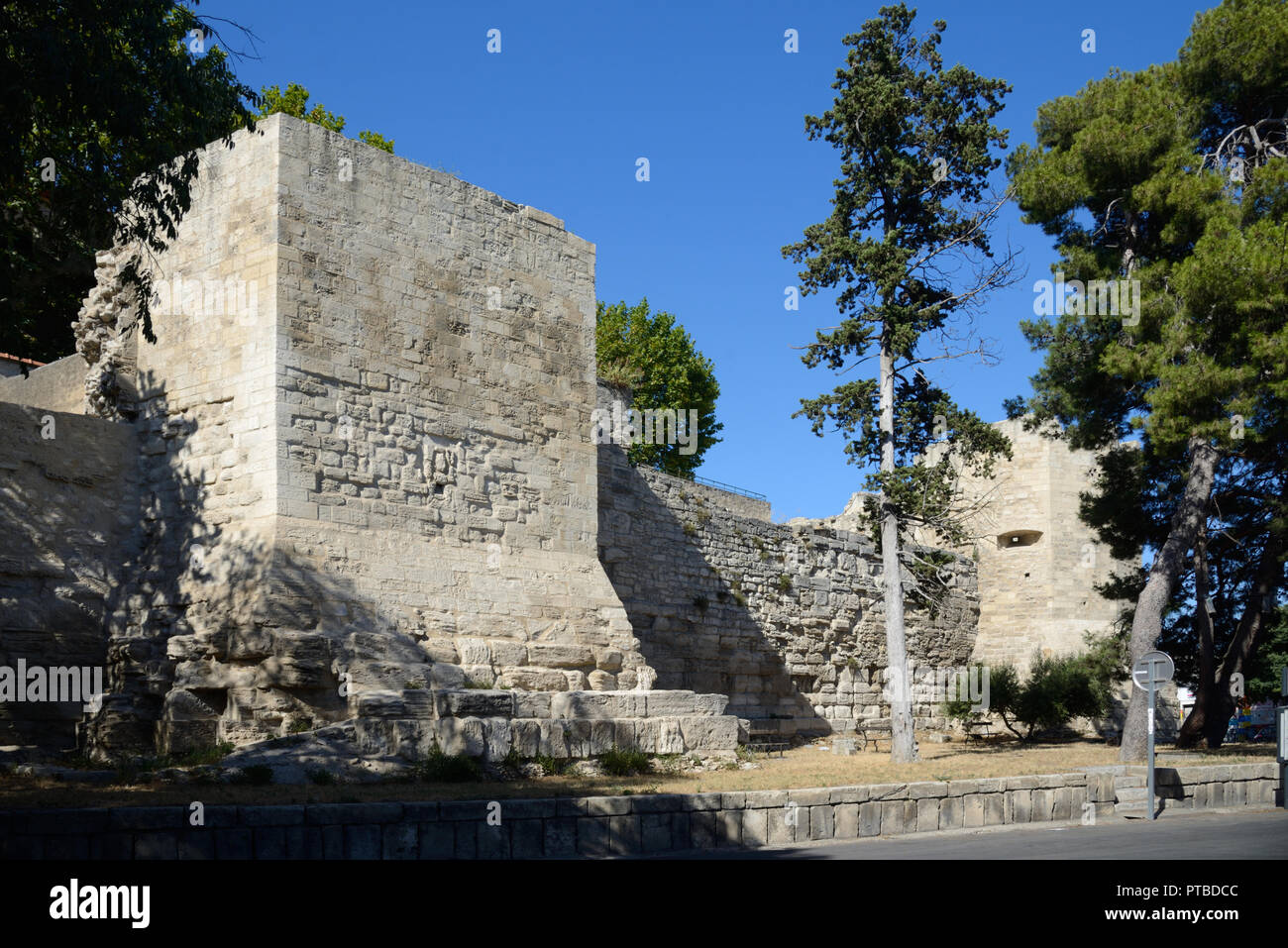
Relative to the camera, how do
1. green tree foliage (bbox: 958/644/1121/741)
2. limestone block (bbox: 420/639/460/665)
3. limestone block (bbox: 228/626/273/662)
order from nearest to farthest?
limestone block (bbox: 228/626/273/662)
limestone block (bbox: 420/639/460/665)
green tree foliage (bbox: 958/644/1121/741)

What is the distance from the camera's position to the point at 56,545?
37.8 ft

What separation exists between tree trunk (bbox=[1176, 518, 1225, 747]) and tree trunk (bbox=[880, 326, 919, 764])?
4340 millimetres

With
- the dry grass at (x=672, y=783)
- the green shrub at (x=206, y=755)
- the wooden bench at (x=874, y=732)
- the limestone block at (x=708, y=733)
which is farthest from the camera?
the wooden bench at (x=874, y=732)

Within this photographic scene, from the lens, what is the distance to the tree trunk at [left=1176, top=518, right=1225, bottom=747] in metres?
17.3

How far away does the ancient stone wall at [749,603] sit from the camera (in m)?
17.0

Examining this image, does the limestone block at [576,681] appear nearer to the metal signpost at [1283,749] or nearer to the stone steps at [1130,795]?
the stone steps at [1130,795]

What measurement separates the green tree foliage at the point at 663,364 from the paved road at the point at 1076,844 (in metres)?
24.7

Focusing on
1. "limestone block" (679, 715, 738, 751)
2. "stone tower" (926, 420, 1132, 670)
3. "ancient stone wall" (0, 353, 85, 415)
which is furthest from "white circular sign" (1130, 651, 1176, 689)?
"stone tower" (926, 420, 1132, 670)

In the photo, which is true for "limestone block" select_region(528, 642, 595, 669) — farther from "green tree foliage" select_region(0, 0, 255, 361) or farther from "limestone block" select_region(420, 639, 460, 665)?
"green tree foliage" select_region(0, 0, 255, 361)

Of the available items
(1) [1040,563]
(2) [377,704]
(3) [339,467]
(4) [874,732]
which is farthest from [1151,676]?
(1) [1040,563]

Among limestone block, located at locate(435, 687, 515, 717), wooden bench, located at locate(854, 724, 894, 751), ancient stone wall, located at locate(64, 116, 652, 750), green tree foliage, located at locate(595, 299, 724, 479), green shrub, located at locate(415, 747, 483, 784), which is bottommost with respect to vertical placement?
wooden bench, located at locate(854, 724, 894, 751)

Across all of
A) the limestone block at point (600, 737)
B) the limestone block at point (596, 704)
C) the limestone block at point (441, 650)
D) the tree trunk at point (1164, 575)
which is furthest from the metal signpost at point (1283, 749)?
the limestone block at point (441, 650)
